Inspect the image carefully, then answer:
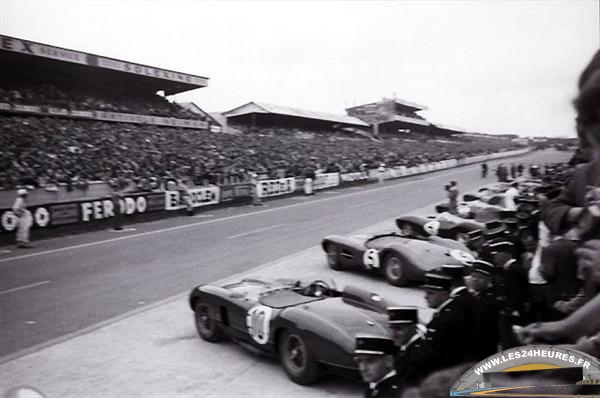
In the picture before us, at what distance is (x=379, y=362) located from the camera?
88.7 inches

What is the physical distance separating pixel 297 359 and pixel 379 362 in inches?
88.5

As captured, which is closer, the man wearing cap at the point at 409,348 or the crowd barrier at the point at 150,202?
the man wearing cap at the point at 409,348

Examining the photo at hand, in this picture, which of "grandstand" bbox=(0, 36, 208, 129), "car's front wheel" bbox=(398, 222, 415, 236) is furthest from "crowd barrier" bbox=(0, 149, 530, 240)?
"car's front wheel" bbox=(398, 222, 415, 236)

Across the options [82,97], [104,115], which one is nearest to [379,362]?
[82,97]

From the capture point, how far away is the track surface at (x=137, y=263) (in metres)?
6.38

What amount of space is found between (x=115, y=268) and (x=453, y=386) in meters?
8.83

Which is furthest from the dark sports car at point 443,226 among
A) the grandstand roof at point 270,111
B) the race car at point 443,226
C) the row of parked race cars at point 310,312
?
the grandstand roof at point 270,111

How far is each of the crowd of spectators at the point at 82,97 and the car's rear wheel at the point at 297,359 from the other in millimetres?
7043

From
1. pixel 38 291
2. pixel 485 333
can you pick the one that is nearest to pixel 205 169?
pixel 38 291

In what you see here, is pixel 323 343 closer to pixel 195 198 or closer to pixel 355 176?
pixel 195 198

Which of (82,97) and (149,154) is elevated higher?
(82,97)

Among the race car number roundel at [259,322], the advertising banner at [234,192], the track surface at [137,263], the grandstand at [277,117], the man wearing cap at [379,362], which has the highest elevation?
the grandstand at [277,117]

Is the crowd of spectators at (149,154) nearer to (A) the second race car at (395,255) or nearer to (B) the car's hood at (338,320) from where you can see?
(A) the second race car at (395,255)

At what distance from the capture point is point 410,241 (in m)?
7.90
